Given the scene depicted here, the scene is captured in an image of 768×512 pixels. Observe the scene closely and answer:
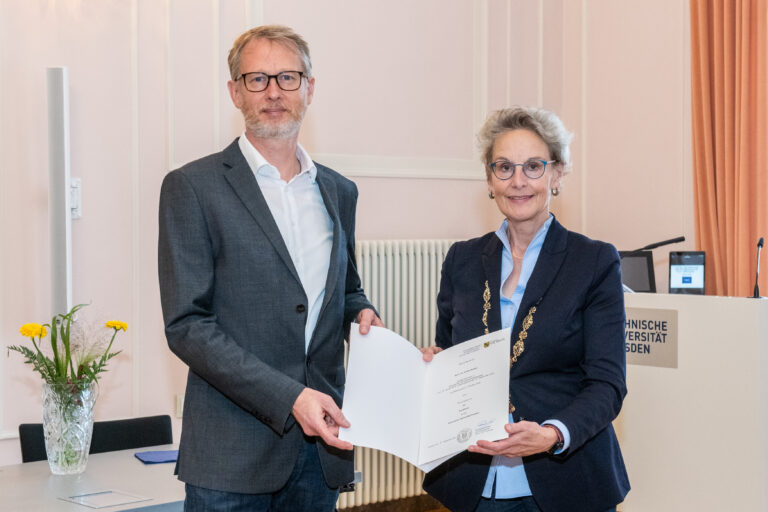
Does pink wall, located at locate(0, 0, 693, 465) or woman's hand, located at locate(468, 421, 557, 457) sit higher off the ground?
pink wall, located at locate(0, 0, 693, 465)

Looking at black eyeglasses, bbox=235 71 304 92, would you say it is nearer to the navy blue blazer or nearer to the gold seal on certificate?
the navy blue blazer

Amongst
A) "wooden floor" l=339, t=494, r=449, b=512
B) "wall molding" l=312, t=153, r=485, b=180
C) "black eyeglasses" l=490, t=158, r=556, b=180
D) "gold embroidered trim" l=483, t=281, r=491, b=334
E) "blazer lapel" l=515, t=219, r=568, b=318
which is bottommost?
"wooden floor" l=339, t=494, r=449, b=512

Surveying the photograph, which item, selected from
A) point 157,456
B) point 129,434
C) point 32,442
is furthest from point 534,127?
point 32,442

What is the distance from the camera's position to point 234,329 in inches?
68.3

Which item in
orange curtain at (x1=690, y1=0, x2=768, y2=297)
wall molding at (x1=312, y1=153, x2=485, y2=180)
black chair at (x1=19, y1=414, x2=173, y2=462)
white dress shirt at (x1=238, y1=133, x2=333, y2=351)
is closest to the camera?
white dress shirt at (x1=238, y1=133, x2=333, y2=351)

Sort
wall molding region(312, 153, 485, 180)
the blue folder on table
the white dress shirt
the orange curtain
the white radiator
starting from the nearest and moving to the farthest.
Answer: the white dress shirt < the blue folder on table < the orange curtain < the white radiator < wall molding region(312, 153, 485, 180)

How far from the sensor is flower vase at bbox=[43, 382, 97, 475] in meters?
2.51

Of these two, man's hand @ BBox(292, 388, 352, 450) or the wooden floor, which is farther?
the wooden floor

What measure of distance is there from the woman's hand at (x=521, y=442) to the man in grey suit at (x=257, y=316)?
0.28 meters

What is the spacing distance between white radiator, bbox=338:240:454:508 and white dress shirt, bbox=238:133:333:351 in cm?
242

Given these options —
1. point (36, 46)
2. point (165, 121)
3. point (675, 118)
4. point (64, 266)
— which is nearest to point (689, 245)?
point (675, 118)

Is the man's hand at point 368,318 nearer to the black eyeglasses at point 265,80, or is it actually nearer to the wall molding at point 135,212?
the black eyeglasses at point 265,80

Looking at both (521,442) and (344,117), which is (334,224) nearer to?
(521,442)

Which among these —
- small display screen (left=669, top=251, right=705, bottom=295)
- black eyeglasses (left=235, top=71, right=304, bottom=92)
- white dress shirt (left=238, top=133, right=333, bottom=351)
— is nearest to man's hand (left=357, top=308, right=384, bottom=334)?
white dress shirt (left=238, top=133, right=333, bottom=351)
